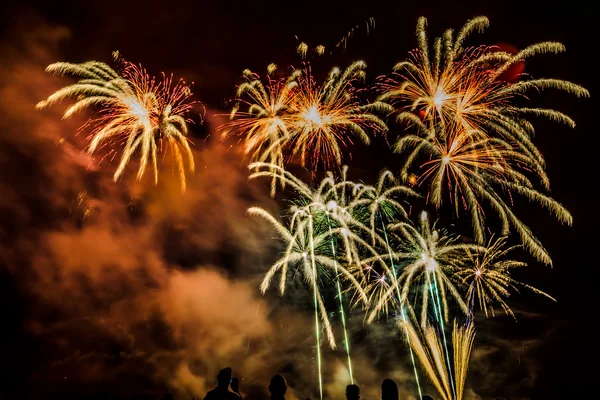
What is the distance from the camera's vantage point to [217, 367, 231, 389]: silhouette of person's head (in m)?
6.60

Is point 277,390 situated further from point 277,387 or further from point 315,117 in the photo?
point 315,117

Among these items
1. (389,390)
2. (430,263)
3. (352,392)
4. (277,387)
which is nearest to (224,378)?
(277,387)

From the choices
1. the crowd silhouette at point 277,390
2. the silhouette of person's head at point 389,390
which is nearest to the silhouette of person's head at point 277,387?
the crowd silhouette at point 277,390

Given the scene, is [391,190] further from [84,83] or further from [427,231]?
[84,83]

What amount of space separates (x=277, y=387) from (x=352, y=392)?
3.80 ft

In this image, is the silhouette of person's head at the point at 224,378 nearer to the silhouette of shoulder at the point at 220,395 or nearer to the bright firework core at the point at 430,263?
the silhouette of shoulder at the point at 220,395

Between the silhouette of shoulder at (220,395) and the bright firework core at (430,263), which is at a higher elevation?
the bright firework core at (430,263)

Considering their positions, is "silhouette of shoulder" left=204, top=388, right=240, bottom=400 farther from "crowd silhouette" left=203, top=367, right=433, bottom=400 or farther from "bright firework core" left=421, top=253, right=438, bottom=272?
"bright firework core" left=421, top=253, right=438, bottom=272

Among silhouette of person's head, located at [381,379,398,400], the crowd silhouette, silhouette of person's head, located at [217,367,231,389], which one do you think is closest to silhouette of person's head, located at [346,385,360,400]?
the crowd silhouette

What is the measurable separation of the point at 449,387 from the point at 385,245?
6.38 meters

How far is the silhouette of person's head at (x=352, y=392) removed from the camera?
617 centimetres

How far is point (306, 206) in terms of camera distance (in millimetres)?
17000

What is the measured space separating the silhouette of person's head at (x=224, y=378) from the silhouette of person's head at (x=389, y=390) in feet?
8.08

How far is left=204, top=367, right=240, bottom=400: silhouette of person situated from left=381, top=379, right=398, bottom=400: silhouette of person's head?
230 centimetres
